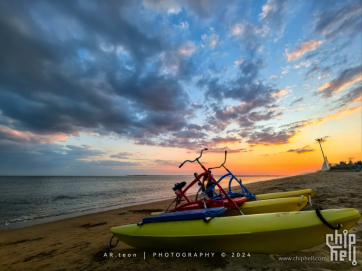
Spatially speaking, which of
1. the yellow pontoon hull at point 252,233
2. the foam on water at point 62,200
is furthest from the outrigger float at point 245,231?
the foam on water at point 62,200

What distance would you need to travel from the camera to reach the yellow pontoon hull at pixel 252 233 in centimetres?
258

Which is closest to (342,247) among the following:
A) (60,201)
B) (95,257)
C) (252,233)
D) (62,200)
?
(252,233)

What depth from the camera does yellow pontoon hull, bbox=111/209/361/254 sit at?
102 inches

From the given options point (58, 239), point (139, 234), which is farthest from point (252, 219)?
point (58, 239)

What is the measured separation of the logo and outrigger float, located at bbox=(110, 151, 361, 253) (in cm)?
12

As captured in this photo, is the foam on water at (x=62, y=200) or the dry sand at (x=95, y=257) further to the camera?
the foam on water at (x=62, y=200)

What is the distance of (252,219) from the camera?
120 inches

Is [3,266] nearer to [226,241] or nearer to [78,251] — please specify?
[78,251]

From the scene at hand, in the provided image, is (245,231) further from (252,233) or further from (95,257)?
(95,257)

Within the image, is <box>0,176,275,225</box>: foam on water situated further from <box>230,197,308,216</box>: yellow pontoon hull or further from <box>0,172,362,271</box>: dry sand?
<box>230,197,308,216</box>: yellow pontoon hull

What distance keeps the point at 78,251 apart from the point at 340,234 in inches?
236

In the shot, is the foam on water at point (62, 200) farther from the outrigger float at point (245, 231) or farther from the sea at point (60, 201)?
the outrigger float at point (245, 231)

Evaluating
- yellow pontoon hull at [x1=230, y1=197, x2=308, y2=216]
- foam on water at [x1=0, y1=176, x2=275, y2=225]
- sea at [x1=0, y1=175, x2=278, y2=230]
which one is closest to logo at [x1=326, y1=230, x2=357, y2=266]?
yellow pontoon hull at [x1=230, y1=197, x2=308, y2=216]

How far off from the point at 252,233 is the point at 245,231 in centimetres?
11
